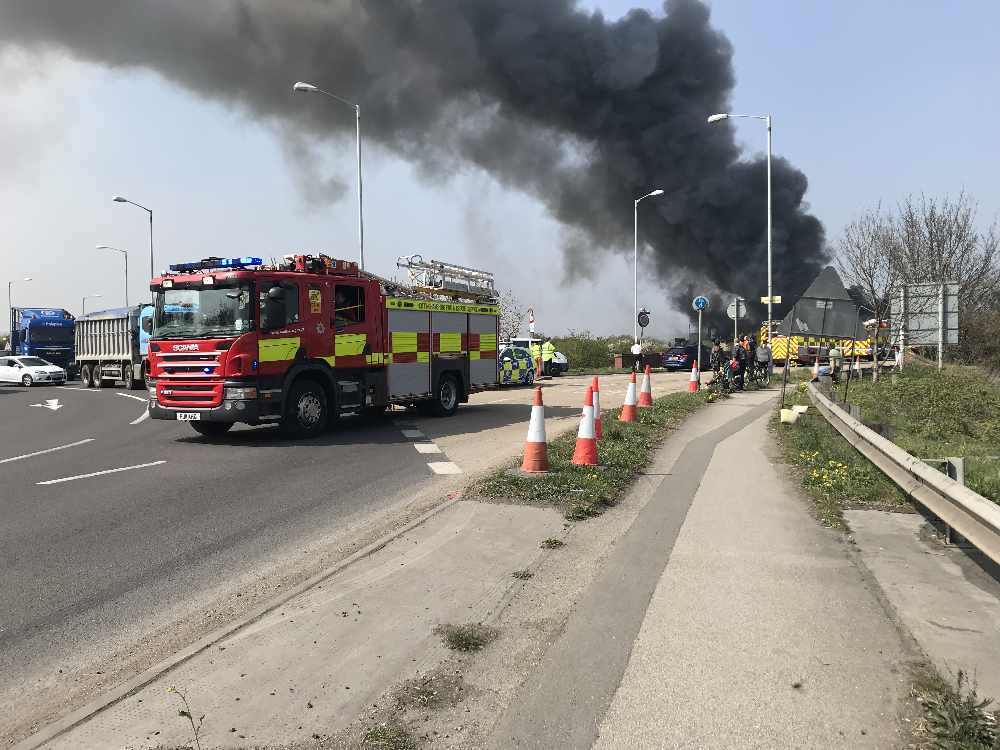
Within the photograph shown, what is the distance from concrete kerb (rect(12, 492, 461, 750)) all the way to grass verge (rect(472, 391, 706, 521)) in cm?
171

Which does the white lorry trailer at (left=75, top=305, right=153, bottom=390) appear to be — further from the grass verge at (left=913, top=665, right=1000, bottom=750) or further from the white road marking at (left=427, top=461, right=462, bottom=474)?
the grass verge at (left=913, top=665, right=1000, bottom=750)

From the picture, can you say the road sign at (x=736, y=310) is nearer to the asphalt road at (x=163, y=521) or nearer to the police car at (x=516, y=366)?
the police car at (x=516, y=366)

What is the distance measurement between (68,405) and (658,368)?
2524 cm

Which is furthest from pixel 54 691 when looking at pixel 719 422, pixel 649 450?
pixel 719 422

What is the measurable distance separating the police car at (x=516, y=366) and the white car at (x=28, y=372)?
2020cm

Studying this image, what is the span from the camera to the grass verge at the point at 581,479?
21.4 ft

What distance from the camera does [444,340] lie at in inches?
579

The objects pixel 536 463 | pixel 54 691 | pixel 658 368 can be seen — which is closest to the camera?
pixel 54 691

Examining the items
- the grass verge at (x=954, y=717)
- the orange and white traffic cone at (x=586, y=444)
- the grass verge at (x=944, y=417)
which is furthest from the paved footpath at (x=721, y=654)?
the grass verge at (x=944, y=417)

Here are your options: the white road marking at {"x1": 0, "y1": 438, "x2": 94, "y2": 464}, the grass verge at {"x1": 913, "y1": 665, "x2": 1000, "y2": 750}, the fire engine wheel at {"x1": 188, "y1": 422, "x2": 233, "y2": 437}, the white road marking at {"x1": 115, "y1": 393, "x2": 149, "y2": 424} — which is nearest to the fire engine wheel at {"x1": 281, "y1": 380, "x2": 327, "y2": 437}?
the fire engine wheel at {"x1": 188, "y1": 422, "x2": 233, "y2": 437}

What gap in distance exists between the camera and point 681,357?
112ft

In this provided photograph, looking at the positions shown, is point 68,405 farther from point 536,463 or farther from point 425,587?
point 425,587

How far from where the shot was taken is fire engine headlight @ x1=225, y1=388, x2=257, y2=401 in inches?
425

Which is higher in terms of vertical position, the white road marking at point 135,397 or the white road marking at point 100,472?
the white road marking at point 135,397
